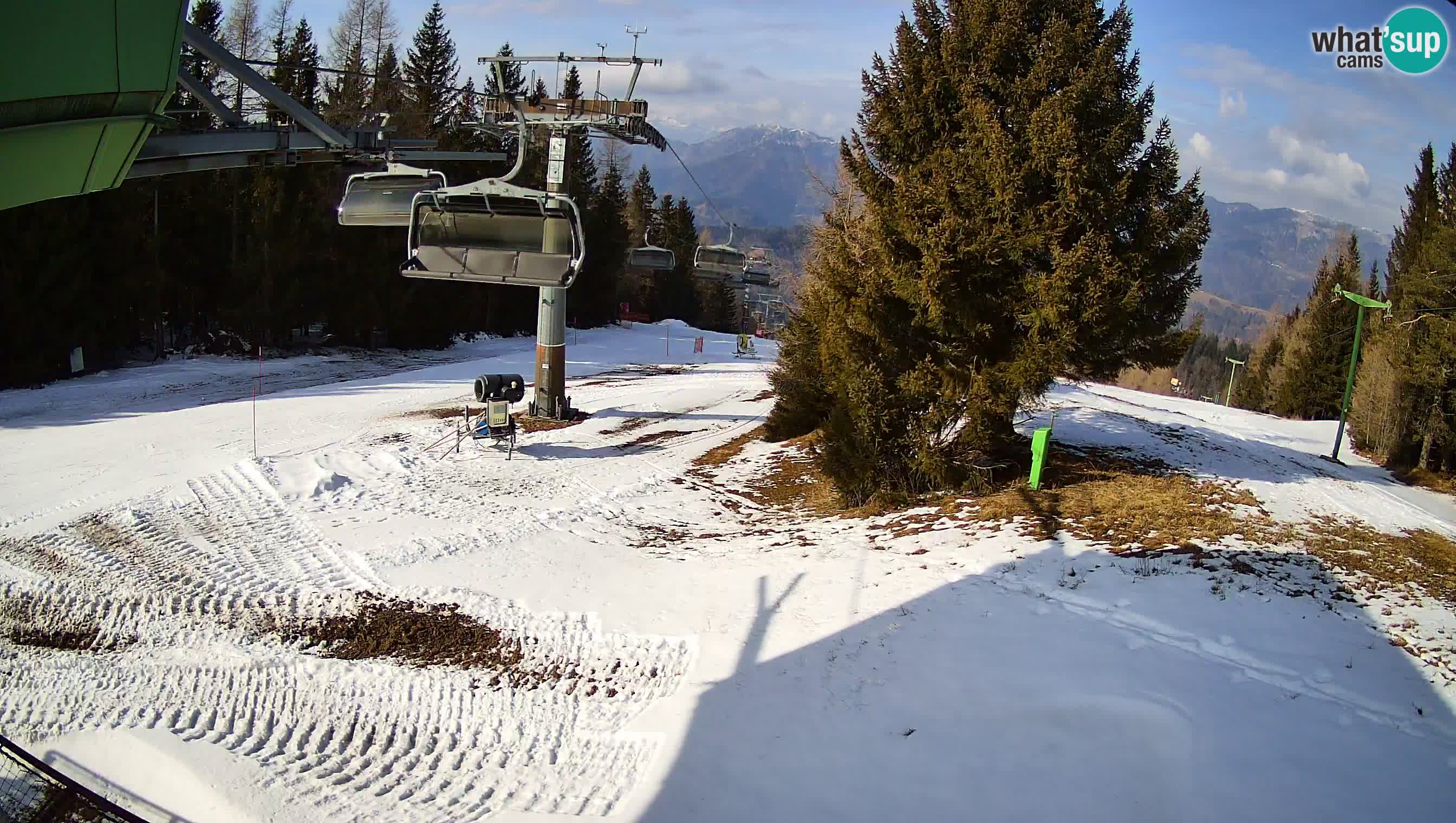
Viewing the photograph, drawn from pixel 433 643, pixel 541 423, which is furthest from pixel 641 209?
pixel 433 643

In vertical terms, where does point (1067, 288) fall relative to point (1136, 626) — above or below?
above

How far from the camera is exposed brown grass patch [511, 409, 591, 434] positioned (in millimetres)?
17953

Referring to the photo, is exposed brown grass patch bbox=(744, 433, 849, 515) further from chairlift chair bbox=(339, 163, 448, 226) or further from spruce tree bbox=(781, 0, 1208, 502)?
chairlift chair bbox=(339, 163, 448, 226)

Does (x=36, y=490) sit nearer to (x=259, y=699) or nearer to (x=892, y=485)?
(x=259, y=699)

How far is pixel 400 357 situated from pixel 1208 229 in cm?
2933

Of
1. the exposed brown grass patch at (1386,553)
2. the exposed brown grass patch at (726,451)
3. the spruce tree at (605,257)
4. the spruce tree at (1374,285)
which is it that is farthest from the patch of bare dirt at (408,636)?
the spruce tree at (1374,285)

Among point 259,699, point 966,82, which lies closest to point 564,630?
point 259,699

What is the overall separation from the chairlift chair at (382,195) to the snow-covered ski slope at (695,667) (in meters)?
4.11

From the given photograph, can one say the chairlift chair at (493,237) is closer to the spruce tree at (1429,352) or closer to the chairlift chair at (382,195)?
the chairlift chair at (382,195)

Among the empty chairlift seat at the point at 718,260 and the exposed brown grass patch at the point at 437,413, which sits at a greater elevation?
the empty chairlift seat at the point at 718,260

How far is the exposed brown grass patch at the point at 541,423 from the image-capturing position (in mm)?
17953

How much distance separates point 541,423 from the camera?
1828cm

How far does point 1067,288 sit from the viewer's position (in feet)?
32.8

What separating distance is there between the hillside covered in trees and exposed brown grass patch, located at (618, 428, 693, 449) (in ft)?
24.8
